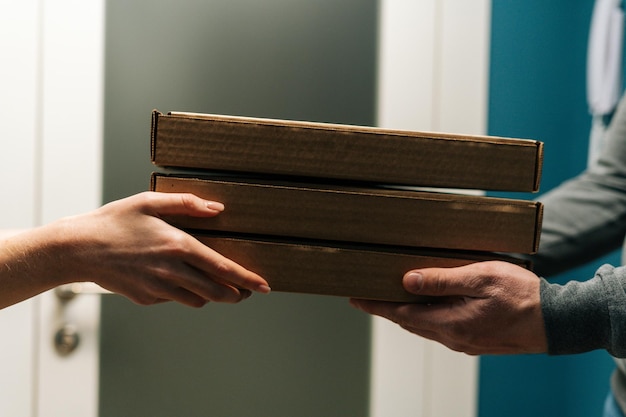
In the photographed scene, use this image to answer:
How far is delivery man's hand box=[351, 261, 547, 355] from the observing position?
64 centimetres

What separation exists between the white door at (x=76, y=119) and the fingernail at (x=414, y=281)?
0.73 metres

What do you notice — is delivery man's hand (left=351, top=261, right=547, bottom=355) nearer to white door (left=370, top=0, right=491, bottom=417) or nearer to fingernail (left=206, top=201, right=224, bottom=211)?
fingernail (left=206, top=201, right=224, bottom=211)

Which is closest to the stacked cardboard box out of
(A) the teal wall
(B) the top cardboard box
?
(B) the top cardboard box

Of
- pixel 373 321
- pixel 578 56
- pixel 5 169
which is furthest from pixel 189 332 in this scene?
pixel 578 56

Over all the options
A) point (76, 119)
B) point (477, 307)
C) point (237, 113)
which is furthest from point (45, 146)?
point (477, 307)

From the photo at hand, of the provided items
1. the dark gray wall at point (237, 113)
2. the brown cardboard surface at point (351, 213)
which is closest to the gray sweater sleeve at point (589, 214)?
the brown cardboard surface at point (351, 213)

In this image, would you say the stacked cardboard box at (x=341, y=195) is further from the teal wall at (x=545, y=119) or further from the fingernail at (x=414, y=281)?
the teal wall at (x=545, y=119)

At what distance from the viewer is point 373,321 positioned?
1.33 meters

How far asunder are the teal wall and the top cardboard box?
0.81 metres

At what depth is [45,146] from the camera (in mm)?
1254

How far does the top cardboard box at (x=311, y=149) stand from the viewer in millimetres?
612

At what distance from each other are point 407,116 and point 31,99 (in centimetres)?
77

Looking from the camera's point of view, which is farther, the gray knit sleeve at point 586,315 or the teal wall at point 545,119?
the teal wall at point 545,119

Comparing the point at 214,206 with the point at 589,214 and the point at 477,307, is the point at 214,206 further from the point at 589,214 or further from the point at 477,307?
the point at 589,214
